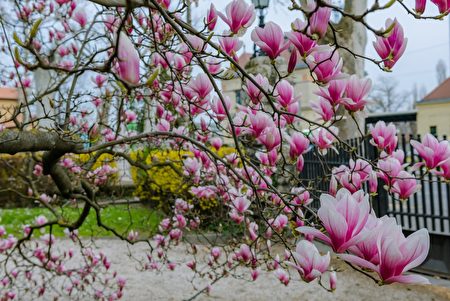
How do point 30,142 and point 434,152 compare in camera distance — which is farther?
point 30,142

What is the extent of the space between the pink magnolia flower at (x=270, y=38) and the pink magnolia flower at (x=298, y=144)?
474mm

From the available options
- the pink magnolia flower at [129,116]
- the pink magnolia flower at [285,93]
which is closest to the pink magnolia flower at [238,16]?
the pink magnolia flower at [285,93]

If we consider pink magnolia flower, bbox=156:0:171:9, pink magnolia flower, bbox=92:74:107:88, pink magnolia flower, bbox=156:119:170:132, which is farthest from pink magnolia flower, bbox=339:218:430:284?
pink magnolia flower, bbox=92:74:107:88

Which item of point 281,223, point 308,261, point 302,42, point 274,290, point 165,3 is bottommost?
point 274,290

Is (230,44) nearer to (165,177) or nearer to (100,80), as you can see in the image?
(100,80)

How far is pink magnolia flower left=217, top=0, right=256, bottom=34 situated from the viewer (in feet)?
4.37

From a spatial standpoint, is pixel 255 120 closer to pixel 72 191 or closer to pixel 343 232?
pixel 343 232

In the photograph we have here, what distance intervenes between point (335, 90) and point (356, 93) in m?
0.07

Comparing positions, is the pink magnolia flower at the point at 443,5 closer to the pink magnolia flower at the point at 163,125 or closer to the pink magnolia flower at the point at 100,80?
the pink magnolia flower at the point at 163,125

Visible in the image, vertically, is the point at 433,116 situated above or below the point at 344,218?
below

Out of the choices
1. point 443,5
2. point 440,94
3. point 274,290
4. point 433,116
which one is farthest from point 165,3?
point 440,94

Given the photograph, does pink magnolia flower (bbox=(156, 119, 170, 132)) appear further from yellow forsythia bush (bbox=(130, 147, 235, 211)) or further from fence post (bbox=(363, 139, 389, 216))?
fence post (bbox=(363, 139, 389, 216))

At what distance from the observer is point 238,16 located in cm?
134

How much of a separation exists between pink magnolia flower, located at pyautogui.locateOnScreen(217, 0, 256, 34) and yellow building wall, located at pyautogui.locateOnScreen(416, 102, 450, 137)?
99.7 feet
